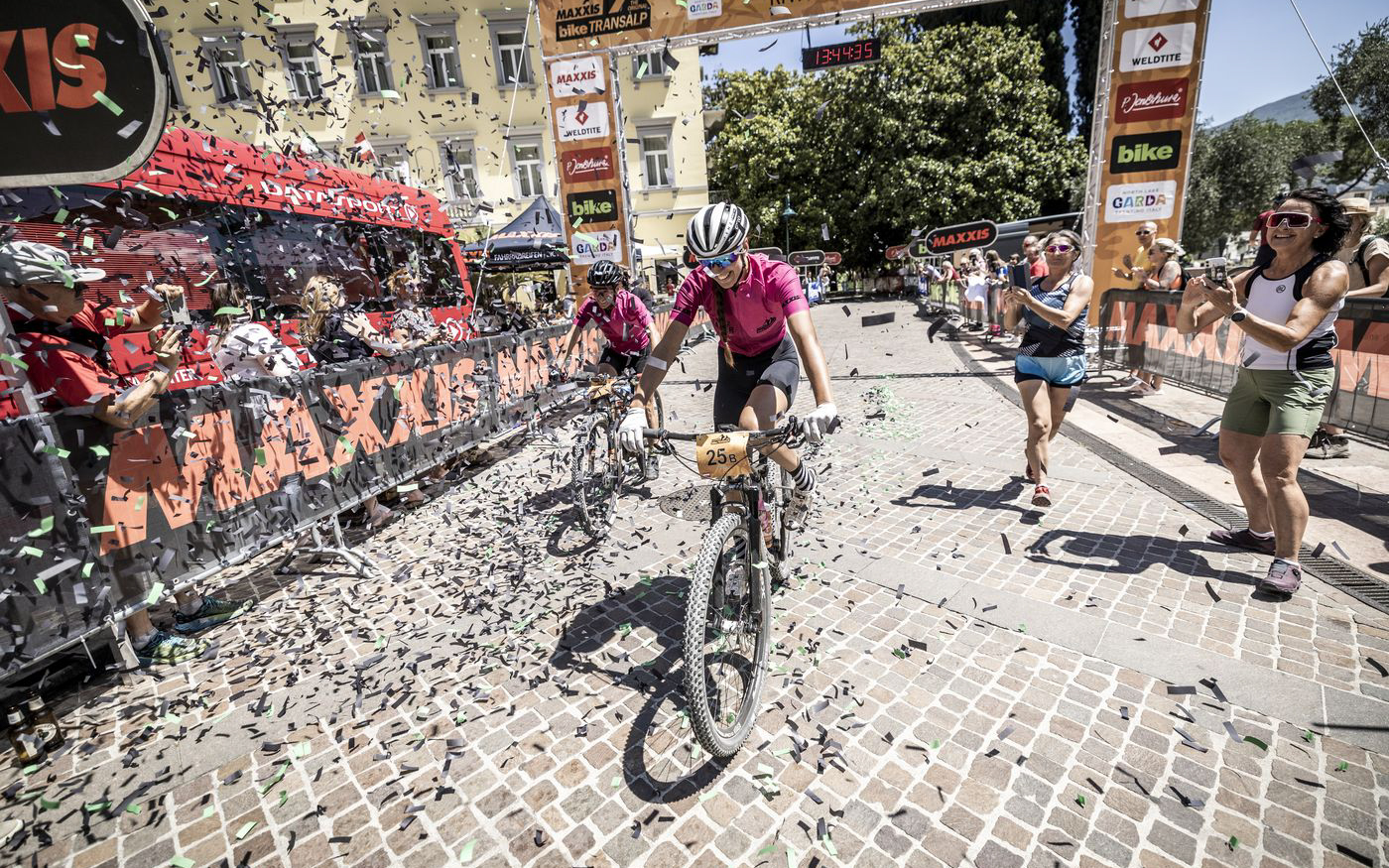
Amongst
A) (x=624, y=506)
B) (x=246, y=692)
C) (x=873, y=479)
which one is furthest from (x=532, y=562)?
(x=873, y=479)

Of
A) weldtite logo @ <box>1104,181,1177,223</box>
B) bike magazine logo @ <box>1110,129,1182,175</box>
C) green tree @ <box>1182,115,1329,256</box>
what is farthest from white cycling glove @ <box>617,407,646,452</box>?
green tree @ <box>1182,115,1329,256</box>

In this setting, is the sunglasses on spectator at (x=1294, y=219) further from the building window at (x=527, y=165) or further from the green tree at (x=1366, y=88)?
the green tree at (x=1366, y=88)

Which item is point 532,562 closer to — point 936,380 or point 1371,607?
point 1371,607

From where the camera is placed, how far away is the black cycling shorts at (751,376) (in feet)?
12.0

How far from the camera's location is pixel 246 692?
10.9 feet

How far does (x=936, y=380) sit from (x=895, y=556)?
720 centimetres

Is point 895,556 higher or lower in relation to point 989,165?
lower

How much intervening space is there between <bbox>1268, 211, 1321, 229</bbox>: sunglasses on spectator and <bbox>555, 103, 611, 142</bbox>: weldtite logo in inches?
507

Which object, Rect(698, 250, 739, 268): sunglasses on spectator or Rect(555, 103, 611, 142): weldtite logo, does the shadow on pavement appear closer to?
Rect(698, 250, 739, 268): sunglasses on spectator

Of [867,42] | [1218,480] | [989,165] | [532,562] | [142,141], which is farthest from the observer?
[989,165]

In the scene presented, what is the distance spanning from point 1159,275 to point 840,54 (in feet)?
27.8

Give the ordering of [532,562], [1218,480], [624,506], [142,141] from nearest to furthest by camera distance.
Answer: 1. [142,141]
2. [532,562]
3. [1218,480]
4. [624,506]

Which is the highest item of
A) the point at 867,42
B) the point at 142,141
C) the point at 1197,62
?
the point at 867,42

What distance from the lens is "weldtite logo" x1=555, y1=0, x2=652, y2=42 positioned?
1216 cm
